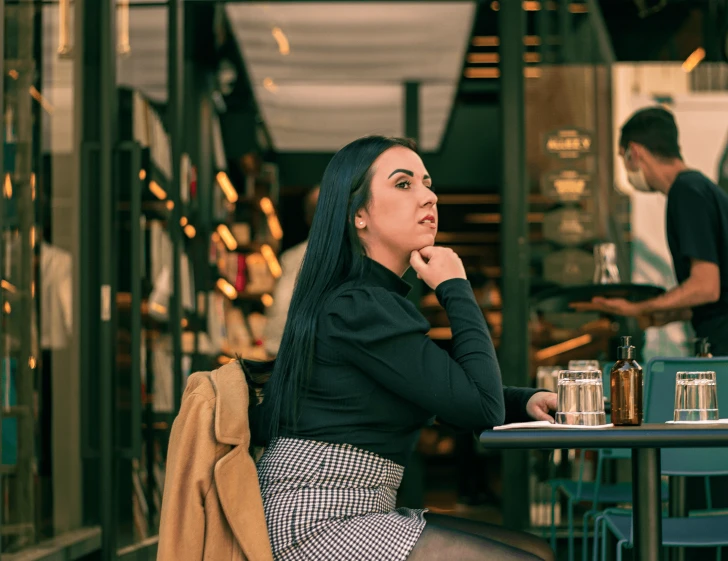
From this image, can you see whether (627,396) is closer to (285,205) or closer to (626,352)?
(626,352)

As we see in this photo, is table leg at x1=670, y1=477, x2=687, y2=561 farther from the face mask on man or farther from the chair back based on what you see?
the face mask on man

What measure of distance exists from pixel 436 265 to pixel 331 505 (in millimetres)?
543

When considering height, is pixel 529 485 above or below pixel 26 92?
below

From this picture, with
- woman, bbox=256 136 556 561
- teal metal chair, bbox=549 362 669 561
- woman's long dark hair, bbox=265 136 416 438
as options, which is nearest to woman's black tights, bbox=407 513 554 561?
woman, bbox=256 136 556 561

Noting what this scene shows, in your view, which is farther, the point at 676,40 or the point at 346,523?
the point at 676,40

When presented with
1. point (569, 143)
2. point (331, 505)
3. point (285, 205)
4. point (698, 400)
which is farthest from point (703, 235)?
point (285, 205)

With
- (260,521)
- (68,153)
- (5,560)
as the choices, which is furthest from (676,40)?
(260,521)

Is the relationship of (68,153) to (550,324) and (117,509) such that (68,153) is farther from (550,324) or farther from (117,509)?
(550,324)

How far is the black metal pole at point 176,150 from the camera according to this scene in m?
5.49

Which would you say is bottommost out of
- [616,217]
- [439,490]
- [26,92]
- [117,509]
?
[439,490]

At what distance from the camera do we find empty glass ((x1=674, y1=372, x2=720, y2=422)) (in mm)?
2490

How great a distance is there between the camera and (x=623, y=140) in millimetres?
5648

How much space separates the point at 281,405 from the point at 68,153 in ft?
9.13

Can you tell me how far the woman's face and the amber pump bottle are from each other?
1.60 ft
